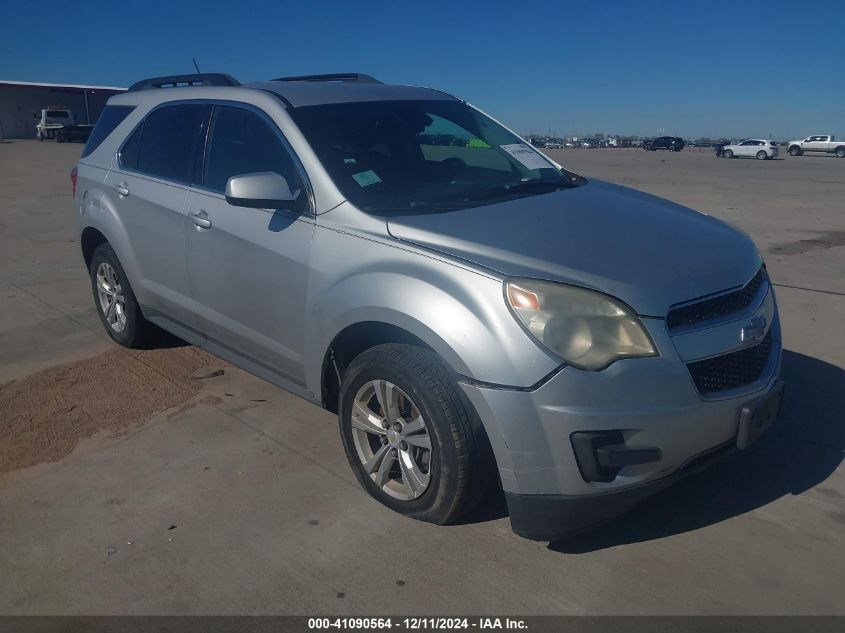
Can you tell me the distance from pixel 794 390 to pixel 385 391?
2733mm

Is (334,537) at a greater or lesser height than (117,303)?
lesser

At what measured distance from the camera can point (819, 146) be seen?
170ft

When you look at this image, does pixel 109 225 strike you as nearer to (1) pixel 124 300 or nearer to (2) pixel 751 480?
(1) pixel 124 300

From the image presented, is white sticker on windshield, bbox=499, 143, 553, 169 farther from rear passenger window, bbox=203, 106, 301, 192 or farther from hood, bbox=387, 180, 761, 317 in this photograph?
rear passenger window, bbox=203, 106, 301, 192

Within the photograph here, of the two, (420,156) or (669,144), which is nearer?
(420,156)

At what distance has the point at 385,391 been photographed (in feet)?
10.2

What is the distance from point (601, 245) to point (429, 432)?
1025mm

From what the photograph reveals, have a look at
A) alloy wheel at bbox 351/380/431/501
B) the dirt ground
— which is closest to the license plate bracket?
alloy wheel at bbox 351/380/431/501

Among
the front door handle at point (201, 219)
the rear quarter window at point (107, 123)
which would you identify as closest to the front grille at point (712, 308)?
the front door handle at point (201, 219)

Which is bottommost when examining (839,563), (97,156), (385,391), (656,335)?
(839,563)

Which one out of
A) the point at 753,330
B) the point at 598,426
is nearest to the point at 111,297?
the point at 598,426

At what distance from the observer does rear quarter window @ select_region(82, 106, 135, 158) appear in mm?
5211
